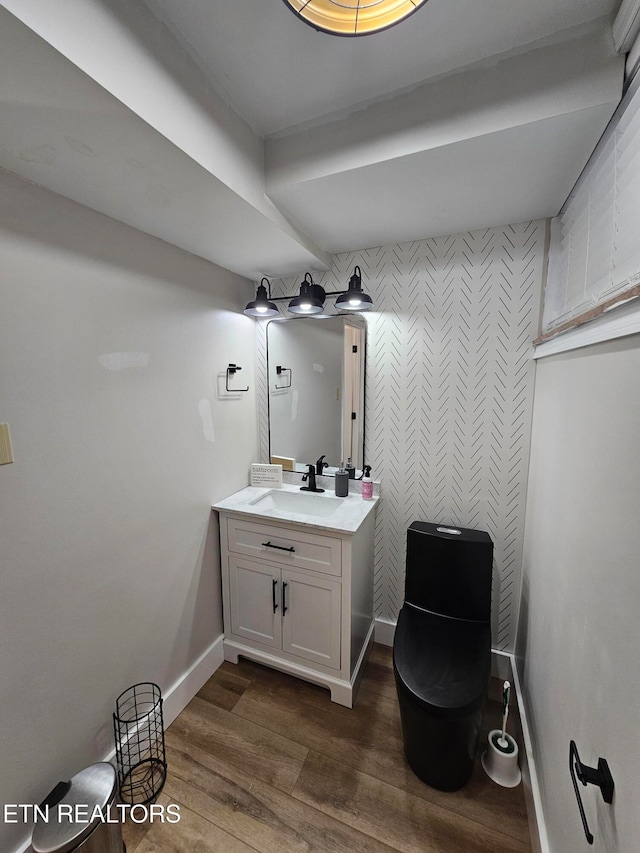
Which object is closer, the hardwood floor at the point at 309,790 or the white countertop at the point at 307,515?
the hardwood floor at the point at 309,790

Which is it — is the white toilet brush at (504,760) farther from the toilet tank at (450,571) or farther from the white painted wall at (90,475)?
the white painted wall at (90,475)

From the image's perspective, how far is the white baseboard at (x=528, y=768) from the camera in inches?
43.8

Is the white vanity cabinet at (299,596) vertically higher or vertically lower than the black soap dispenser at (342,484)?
lower

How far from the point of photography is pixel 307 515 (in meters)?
1.92

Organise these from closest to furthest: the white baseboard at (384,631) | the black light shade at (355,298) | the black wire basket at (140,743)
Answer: the black wire basket at (140,743), the black light shade at (355,298), the white baseboard at (384,631)

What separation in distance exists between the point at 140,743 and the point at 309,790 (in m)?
0.74

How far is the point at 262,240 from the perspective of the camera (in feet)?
5.08

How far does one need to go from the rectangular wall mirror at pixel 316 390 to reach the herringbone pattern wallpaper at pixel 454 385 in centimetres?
9

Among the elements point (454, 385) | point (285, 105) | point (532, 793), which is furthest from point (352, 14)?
point (532, 793)

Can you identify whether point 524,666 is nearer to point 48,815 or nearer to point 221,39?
point 48,815

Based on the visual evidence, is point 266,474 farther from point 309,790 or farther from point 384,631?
point 309,790

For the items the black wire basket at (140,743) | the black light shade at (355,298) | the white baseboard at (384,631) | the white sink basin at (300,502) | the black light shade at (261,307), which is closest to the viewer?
the black wire basket at (140,743)

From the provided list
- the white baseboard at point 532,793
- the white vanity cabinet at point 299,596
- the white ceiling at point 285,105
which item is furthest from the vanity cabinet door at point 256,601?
the white ceiling at point 285,105

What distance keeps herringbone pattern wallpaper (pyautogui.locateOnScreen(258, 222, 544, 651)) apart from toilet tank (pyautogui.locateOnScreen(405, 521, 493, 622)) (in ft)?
0.75
